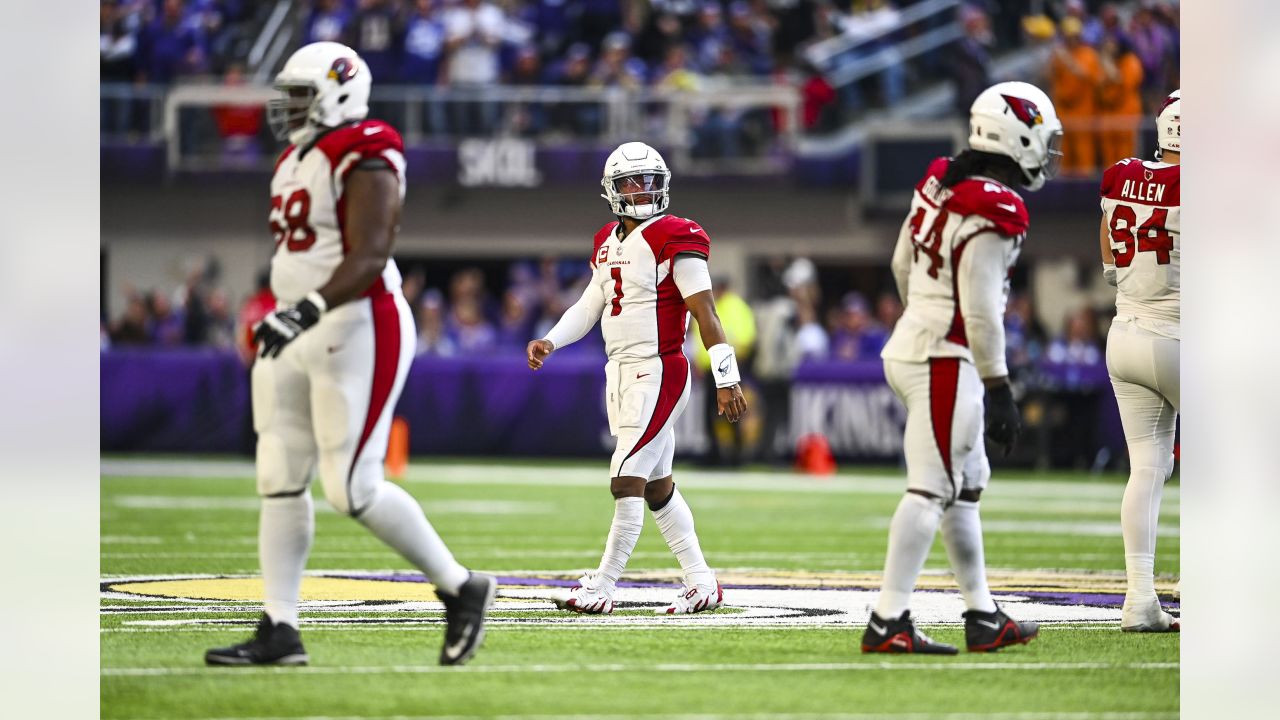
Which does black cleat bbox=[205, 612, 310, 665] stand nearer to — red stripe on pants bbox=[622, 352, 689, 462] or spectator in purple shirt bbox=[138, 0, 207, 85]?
red stripe on pants bbox=[622, 352, 689, 462]

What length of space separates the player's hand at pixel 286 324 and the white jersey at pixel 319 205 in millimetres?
223

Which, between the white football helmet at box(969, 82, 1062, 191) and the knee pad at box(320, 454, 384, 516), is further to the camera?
the white football helmet at box(969, 82, 1062, 191)

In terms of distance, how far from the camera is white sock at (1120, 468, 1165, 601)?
670cm

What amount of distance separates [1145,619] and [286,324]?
3383 mm

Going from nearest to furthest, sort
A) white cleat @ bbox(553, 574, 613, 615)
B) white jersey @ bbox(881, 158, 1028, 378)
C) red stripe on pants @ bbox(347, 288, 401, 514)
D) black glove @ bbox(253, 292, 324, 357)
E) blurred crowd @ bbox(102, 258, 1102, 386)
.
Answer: black glove @ bbox(253, 292, 324, 357)
red stripe on pants @ bbox(347, 288, 401, 514)
white jersey @ bbox(881, 158, 1028, 378)
white cleat @ bbox(553, 574, 613, 615)
blurred crowd @ bbox(102, 258, 1102, 386)

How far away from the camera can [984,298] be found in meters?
5.72

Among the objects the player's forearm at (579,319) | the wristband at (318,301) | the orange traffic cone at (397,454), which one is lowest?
the orange traffic cone at (397,454)

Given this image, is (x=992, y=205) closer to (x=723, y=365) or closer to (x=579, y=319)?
(x=723, y=365)

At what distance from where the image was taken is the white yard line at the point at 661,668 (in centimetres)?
543

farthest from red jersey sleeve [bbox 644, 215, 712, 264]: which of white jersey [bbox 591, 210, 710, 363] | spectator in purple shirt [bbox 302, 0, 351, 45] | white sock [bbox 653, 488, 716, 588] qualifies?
spectator in purple shirt [bbox 302, 0, 351, 45]

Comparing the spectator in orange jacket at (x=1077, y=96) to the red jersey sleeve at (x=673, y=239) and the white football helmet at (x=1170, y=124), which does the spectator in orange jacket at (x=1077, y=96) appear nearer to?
the white football helmet at (x=1170, y=124)

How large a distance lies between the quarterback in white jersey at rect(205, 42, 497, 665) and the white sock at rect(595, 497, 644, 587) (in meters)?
1.44

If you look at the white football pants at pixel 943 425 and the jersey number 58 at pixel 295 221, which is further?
the white football pants at pixel 943 425

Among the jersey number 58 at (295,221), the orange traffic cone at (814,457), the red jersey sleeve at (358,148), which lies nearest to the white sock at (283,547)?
the jersey number 58 at (295,221)
